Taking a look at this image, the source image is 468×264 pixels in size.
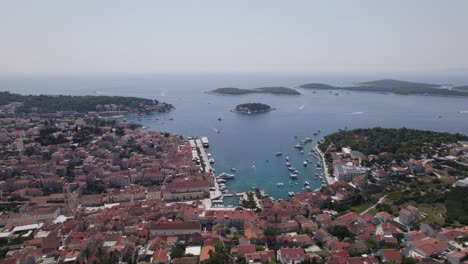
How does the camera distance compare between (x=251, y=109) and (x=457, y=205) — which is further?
(x=251, y=109)

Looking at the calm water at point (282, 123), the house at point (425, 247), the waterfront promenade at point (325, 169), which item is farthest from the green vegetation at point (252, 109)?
the house at point (425, 247)

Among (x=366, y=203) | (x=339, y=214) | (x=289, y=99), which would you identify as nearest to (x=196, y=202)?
(x=339, y=214)

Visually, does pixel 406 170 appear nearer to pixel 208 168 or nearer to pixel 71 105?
pixel 208 168

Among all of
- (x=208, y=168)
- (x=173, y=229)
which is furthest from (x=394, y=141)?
(x=173, y=229)

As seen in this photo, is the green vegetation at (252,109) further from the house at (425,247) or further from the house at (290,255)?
the house at (290,255)

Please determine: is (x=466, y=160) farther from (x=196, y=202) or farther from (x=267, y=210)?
(x=196, y=202)

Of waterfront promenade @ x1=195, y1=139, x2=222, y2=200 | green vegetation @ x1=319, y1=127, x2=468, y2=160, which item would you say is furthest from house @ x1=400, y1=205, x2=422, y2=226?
waterfront promenade @ x1=195, y1=139, x2=222, y2=200
